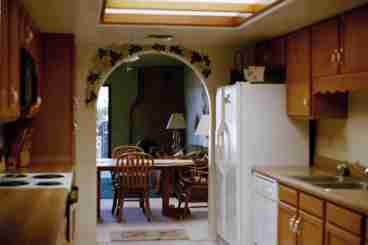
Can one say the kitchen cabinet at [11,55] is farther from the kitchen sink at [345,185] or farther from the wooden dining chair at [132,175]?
the wooden dining chair at [132,175]

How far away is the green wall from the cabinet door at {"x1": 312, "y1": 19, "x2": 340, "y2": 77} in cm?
717

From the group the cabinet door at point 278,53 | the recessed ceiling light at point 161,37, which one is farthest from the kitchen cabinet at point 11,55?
Answer: the cabinet door at point 278,53

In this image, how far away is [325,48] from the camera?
439 centimetres

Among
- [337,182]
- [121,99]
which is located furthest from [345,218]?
[121,99]

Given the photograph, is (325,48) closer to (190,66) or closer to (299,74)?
(299,74)

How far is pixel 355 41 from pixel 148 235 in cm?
352

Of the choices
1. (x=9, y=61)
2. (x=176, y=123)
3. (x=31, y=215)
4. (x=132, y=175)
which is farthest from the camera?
(x=176, y=123)

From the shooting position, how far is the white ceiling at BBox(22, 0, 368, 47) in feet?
12.4

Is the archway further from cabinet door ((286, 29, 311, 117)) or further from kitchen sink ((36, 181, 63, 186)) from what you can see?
kitchen sink ((36, 181, 63, 186))

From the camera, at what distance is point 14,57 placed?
3.24 metres

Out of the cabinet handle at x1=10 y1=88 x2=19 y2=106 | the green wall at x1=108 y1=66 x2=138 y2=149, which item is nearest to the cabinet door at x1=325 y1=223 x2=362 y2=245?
the cabinet handle at x1=10 y1=88 x2=19 y2=106

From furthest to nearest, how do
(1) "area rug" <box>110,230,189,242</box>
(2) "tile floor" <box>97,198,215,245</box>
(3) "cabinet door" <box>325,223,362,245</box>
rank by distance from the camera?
(1) "area rug" <box>110,230,189,242</box> < (2) "tile floor" <box>97,198,215,245</box> < (3) "cabinet door" <box>325,223,362,245</box>

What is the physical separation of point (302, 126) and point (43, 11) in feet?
8.52

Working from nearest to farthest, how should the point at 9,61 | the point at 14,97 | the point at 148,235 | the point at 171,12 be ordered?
the point at 9,61
the point at 14,97
the point at 171,12
the point at 148,235
